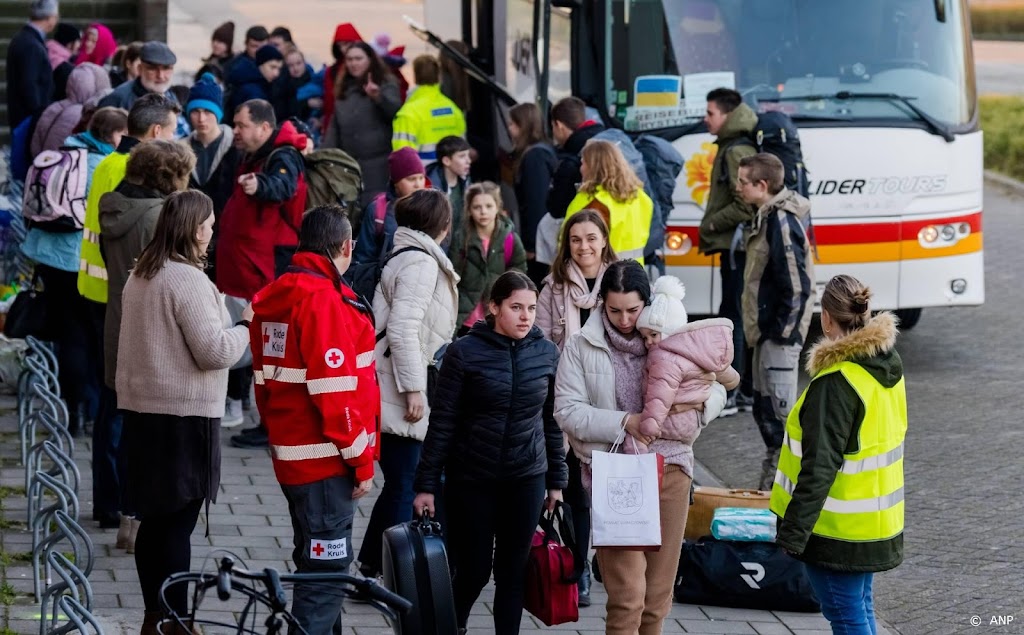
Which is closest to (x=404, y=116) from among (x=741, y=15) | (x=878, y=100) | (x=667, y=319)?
(x=741, y=15)

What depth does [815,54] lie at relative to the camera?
11070 millimetres

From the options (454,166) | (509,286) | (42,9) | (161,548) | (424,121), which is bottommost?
(161,548)

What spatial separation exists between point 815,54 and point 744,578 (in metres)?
5.31

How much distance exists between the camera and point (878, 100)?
36.2 feet

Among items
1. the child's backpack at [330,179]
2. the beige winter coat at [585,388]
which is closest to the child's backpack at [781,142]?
the child's backpack at [330,179]

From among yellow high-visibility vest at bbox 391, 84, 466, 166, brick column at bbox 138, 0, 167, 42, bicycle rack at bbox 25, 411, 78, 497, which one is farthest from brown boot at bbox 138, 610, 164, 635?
brick column at bbox 138, 0, 167, 42

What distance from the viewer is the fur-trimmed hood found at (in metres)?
5.46

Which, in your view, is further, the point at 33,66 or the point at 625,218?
the point at 33,66

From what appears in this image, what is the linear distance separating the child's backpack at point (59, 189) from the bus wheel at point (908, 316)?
699 centimetres

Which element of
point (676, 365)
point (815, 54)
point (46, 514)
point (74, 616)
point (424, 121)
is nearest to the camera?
point (74, 616)

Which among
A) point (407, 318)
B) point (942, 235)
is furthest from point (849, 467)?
point (942, 235)

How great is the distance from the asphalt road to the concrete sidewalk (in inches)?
21.7

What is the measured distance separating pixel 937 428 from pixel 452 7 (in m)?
8.89

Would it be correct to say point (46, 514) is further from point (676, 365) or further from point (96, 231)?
point (676, 365)
